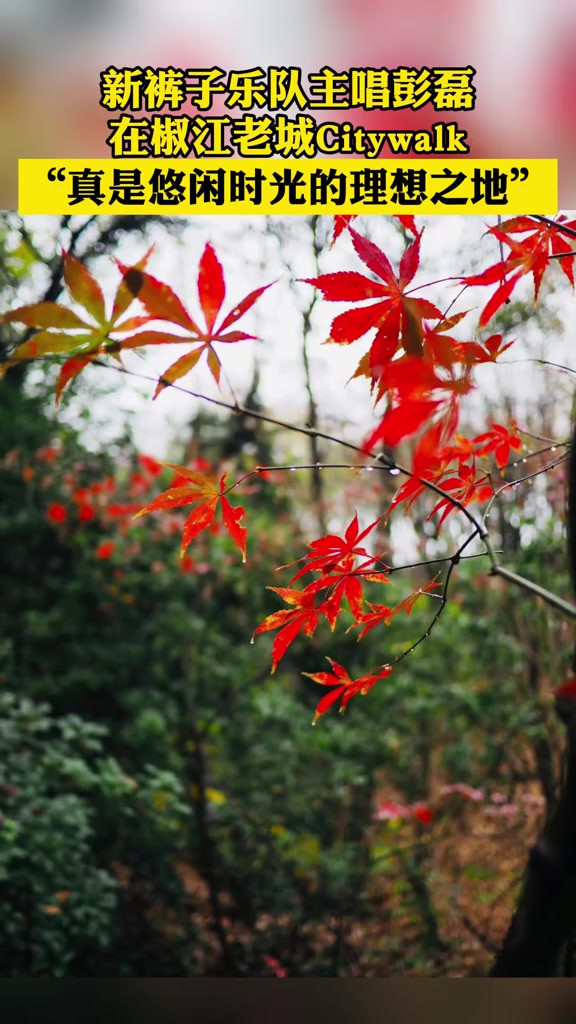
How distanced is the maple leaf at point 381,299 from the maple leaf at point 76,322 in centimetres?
16

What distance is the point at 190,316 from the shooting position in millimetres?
498

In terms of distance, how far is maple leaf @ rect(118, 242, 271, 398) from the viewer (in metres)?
0.47

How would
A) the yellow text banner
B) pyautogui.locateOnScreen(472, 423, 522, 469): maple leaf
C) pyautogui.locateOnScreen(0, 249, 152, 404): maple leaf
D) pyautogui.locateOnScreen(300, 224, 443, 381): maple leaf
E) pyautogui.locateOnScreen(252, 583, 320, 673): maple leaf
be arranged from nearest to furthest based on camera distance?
pyautogui.locateOnScreen(0, 249, 152, 404): maple leaf → pyautogui.locateOnScreen(300, 224, 443, 381): maple leaf → pyautogui.locateOnScreen(252, 583, 320, 673): maple leaf → pyautogui.locateOnScreen(472, 423, 522, 469): maple leaf → the yellow text banner

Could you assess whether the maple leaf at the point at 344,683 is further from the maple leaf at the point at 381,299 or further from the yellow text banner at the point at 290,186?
the yellow text banner at the point at 290,186

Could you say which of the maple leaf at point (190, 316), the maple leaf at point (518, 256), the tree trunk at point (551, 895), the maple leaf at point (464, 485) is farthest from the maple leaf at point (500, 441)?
the maple leaf at point (190, 316)

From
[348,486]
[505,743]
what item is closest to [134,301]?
[505,743]

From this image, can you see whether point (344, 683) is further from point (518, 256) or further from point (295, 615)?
point (518, 256)

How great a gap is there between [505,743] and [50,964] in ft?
5.09

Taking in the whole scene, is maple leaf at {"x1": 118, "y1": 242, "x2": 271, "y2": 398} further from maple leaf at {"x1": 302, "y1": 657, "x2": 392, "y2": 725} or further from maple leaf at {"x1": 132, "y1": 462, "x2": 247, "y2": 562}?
maple leaf at {"x1": 302, "y1": 657, "x2": 392, "y2": 725}

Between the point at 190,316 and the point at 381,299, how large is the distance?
0.18 metres

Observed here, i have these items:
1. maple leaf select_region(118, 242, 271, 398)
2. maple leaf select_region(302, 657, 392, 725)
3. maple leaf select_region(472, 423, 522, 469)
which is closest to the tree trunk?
maple leaf select_region(302, 657, 392, 725)

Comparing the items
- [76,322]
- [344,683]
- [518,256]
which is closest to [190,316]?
[76,322]

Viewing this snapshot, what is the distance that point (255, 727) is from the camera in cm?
234

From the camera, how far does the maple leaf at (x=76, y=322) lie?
1.51 feet
